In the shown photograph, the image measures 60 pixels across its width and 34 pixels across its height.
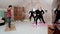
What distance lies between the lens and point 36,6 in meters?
1.06

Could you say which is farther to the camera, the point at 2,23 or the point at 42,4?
the point at 42,4

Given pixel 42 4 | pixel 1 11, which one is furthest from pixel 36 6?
pixel 1 11

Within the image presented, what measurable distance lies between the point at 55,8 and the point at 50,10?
5cm

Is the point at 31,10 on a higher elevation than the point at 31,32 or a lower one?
higher

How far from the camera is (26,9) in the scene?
1.05 metres

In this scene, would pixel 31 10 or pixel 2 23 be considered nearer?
pixel 2 23

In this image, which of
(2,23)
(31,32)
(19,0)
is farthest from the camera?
(19,0)

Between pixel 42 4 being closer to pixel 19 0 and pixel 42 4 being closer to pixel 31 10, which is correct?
pixel 31 10

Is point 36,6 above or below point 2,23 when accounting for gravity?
above

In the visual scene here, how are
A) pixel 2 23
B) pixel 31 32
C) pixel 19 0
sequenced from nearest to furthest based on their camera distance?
1. pixel 31 32
2. pixel 2 23
3. pixel 19 0

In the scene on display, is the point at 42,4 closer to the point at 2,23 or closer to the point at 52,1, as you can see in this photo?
the point at 52,1

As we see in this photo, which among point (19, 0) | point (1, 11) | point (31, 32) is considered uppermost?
point (19, 0)

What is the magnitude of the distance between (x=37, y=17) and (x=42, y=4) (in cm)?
18

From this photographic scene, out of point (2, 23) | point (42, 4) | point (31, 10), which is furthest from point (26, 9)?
point (2, 23)
